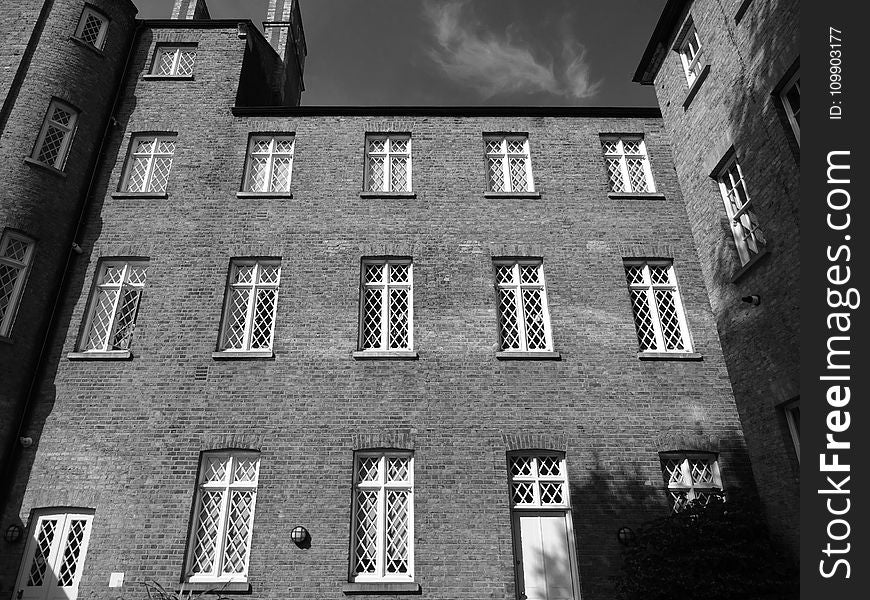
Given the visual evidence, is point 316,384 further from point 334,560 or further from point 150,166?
point 150,166

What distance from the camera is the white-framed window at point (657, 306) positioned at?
11648 mm

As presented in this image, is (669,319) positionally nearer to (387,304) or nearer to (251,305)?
(387,304)

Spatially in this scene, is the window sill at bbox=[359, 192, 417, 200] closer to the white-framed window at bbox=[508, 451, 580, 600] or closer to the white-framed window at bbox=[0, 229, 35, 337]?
the white-framed window at bbox=[508, 451, 580, 600]

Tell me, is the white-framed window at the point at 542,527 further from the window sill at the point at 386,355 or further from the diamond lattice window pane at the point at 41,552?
the diamond lattice window pane at the point at 41,552

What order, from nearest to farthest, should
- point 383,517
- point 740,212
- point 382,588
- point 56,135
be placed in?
point 382,588 < point 383,517 < point 740,212 < point 56,135

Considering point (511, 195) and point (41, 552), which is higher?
point (511, 195)

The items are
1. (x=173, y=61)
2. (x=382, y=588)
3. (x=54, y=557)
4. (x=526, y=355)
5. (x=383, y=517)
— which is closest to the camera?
(x=382, y=588)

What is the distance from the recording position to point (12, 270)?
36.7ft

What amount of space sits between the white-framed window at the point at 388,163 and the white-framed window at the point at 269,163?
1892 millimetres

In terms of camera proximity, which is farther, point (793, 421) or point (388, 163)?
point (388, 163)

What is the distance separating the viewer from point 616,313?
1165 cm

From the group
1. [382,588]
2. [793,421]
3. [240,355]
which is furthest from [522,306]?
[382,588]

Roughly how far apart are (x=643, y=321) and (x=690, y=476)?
320 cm

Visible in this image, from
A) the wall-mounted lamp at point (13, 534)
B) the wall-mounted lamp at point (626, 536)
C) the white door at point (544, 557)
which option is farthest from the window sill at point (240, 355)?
the wall-mounted lamp at point (626, 536)
